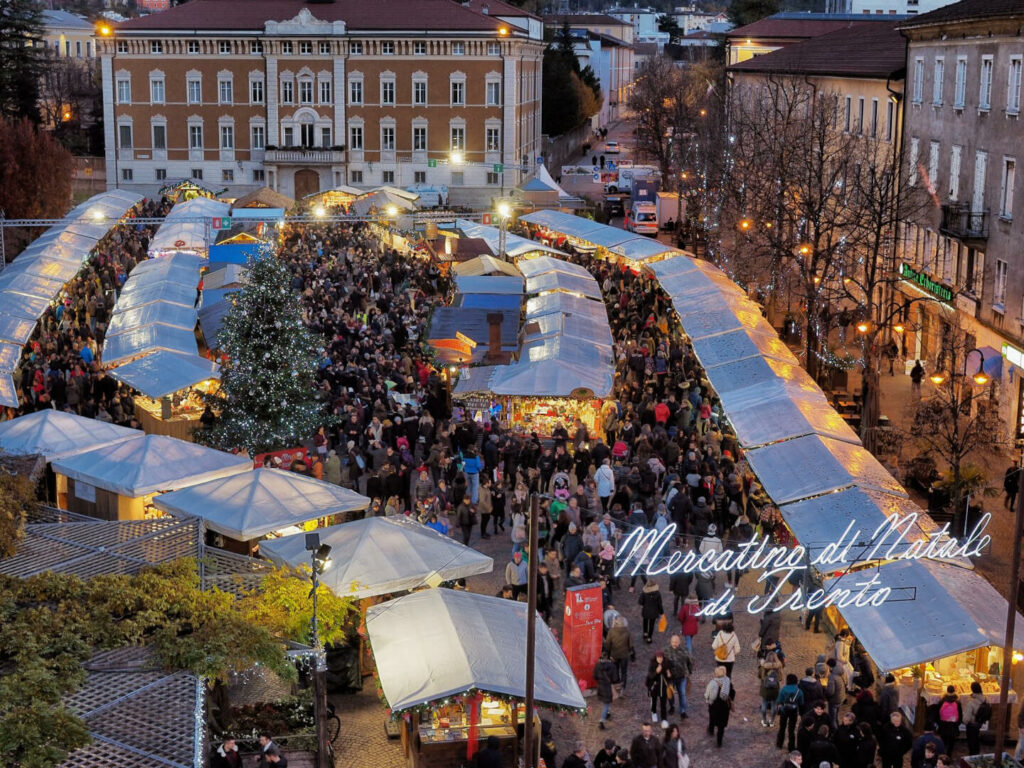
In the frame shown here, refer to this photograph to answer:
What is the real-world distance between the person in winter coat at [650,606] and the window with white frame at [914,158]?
67.9ft

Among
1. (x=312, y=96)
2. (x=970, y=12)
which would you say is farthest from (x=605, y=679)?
(x=312, y=96)

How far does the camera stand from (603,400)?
88.2 feet

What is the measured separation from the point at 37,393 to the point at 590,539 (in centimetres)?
1376

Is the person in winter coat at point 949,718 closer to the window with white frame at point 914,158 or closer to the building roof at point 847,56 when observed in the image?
the window with white frame at point 914,158

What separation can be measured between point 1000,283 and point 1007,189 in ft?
6.69

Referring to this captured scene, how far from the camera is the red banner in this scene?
1666 centimetres

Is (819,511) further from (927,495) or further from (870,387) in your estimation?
(870,387)

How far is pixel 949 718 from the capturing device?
15172mm

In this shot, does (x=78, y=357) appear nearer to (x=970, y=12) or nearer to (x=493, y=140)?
(x=970, y=12)

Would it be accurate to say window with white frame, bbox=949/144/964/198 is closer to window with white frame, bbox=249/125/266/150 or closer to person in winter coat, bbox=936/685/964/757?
person in winter coat, bbox=936/685/964/757

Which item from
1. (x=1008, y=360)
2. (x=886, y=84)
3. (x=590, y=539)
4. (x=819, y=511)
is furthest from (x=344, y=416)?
(x=886, y=84)

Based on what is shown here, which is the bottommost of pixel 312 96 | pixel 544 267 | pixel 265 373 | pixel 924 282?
pixel 265 373

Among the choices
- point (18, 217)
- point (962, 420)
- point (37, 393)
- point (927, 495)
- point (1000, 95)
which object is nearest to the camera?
point (927, 495)

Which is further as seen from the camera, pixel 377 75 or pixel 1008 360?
pixel 377 75
